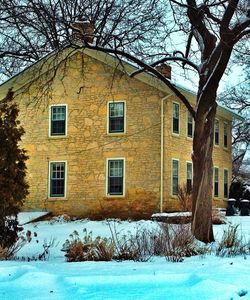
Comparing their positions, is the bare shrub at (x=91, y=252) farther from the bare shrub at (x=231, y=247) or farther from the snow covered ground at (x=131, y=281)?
the bare shrub at (x=231, y=247)

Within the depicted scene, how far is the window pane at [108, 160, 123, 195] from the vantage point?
82.4ft

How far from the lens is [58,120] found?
2669 cm

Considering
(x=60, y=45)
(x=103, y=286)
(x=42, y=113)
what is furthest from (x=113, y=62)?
(x=103, y=286)

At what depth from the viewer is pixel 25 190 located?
12664 millimetres

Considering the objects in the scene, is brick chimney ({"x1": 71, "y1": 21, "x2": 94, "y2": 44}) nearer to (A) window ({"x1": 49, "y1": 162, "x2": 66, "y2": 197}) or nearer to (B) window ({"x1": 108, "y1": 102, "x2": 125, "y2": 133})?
(B) window ({"x1": 108, "y1": 102, "x2": 125, "y2": 133})

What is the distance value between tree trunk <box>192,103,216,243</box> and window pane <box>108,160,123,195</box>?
10.1 metres

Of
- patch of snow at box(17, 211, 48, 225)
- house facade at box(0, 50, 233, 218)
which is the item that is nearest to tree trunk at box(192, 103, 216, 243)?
house facade at box(0, 50, 233, 218)

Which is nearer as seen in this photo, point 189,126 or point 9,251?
point 9,251

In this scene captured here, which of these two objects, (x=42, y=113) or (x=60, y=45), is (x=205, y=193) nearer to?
(x=60, y=45)

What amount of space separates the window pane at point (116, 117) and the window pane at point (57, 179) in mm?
2993

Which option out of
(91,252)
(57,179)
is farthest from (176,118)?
(91,252)

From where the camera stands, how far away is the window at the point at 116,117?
25520mm

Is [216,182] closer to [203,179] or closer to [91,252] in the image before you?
[203,179]

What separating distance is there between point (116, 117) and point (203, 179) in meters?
11.2
